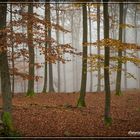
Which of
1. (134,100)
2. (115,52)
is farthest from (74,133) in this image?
(115,52)

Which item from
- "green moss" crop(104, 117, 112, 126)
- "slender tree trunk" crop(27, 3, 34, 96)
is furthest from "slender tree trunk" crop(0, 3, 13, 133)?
"green moss" crop(104, 117, 112, 126)

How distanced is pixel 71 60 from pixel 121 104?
2.37m

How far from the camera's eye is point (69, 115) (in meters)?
12.8

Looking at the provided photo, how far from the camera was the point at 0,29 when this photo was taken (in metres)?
12.5

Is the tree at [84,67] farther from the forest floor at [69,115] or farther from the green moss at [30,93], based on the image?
the green moss at [30,93]

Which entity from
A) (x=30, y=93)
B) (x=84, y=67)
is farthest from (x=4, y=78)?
(x=84, y=67)

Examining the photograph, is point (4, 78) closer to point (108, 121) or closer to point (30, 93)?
point (30, 93)

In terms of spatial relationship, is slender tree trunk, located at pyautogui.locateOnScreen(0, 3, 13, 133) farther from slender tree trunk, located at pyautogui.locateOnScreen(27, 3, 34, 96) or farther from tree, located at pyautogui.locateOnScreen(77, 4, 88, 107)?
tree, located at pyautogui.locateOnScreen(77, 4, 88, 107)

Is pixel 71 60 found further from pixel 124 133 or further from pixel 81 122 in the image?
pixel 124 133

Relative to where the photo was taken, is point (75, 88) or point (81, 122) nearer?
point (81, 122)

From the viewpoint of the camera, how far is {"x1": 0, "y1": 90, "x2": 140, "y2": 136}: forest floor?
12.1 m

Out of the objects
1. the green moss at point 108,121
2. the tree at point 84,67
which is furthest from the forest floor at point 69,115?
the tree at point 84,67

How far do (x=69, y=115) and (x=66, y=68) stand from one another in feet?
5.69

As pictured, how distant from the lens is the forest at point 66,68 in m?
12.2
